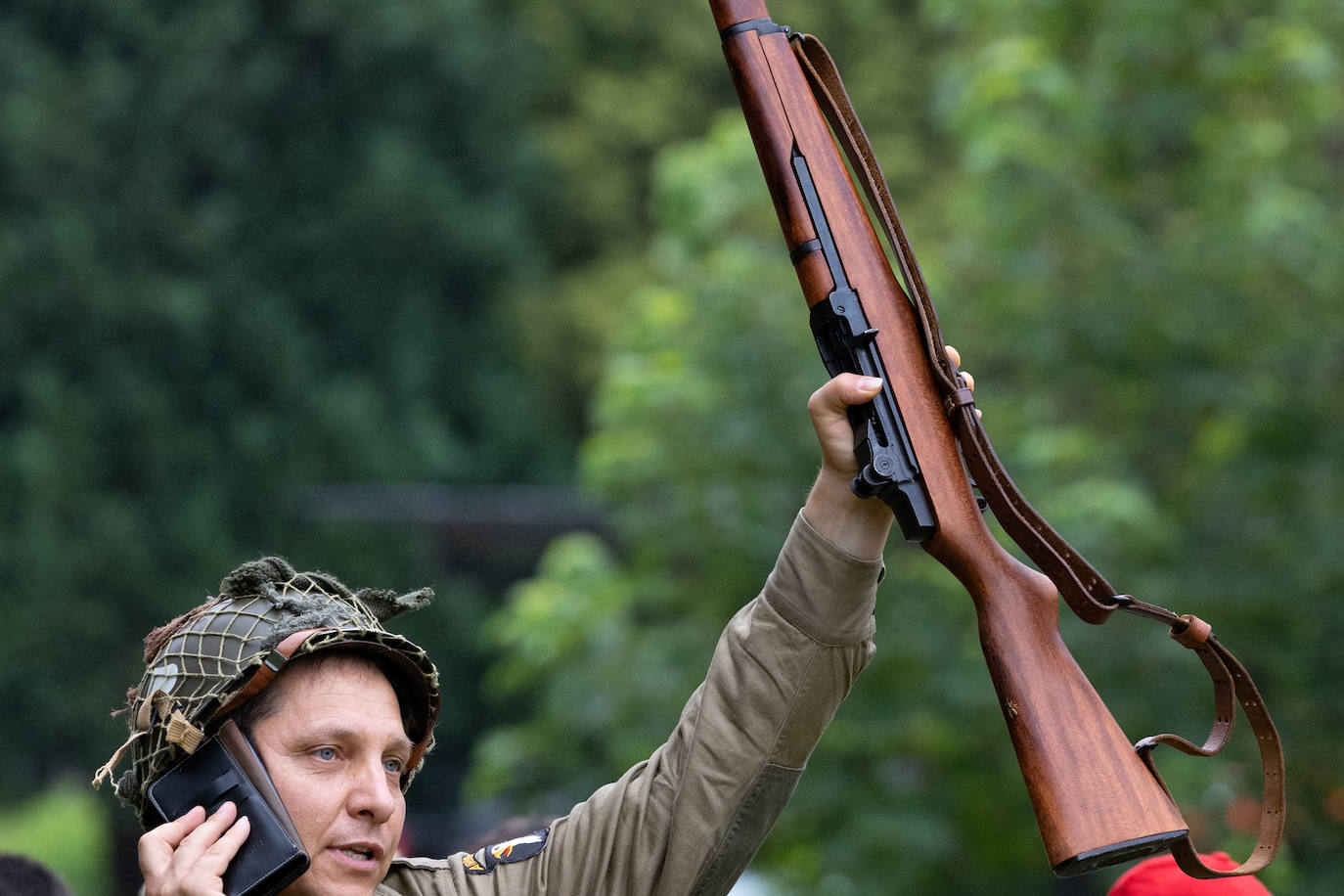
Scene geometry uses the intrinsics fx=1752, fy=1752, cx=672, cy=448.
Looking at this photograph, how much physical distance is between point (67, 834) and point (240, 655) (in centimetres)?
1535

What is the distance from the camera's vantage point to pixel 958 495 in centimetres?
266

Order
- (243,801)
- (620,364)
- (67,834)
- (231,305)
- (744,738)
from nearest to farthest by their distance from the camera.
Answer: (243,801) → (744,738) → (620,364) → (67,834) → (231,305)

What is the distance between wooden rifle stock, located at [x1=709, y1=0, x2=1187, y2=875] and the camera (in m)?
2.39

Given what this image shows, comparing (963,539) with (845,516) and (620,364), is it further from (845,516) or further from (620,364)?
(620,364)

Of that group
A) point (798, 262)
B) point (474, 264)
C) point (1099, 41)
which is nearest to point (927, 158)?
point (474, 264)

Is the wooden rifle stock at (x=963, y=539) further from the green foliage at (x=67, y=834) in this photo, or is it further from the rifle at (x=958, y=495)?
the green foliage at (x=67, y=834)

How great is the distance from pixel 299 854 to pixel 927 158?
58.1ft

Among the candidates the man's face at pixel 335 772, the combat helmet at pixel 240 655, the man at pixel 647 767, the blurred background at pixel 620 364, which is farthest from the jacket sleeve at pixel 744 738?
the blurred background at pixel 620 364

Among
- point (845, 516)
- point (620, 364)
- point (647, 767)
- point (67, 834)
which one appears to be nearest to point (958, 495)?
point (845, 516)

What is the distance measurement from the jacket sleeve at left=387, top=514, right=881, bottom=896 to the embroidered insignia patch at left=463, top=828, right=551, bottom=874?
0.19 feet

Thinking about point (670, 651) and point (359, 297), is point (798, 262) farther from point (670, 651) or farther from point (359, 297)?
point (359, 297)

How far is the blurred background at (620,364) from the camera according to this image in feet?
29.1

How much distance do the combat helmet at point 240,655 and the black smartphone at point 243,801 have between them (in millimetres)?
36

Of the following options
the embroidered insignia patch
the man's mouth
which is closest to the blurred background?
the embroidered insignia patch
